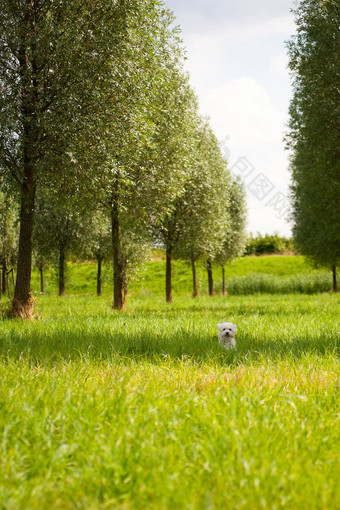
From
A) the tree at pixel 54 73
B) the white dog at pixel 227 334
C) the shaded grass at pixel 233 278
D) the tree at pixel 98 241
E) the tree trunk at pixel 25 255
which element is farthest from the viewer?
the shaded grass at pixel 233 278

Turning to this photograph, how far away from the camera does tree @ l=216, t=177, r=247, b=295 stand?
105 ft

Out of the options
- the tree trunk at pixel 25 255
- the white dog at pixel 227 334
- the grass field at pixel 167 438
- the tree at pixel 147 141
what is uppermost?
the tree at pixel 147 141

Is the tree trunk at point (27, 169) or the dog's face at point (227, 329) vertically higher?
the tree trunk at point (27, 169)

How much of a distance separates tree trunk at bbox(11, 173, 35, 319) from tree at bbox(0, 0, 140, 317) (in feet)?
2.09

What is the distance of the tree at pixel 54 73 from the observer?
1007 cm

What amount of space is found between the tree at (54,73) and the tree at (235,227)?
72.2 ft

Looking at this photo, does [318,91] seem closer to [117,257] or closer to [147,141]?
[147,141]

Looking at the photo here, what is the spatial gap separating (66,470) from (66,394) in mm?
1039

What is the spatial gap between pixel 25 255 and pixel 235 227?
2359 centimetres

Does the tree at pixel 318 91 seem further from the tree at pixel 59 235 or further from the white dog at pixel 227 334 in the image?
the tree at pixel 59 235

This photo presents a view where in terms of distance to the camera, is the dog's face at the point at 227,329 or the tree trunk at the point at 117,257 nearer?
the dog's face at the point at 227,329

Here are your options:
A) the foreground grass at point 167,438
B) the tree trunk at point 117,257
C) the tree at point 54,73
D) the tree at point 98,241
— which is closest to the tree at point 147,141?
the tree trunk at point 117,257

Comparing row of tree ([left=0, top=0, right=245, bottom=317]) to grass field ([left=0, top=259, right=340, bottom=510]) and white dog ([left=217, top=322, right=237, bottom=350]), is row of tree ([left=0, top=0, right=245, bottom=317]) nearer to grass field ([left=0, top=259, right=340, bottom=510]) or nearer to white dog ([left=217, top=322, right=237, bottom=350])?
white dog ([left=217, top=322, right=237, bottom=350])

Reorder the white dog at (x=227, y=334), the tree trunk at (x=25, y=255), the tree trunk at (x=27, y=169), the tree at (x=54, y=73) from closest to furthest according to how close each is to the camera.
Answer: the white dog at (x=227, y=334)
the tree at (x=54, y=73)
the tree trunk at (x=27, y=169)
the tree trunk at (x=25, y=255)
